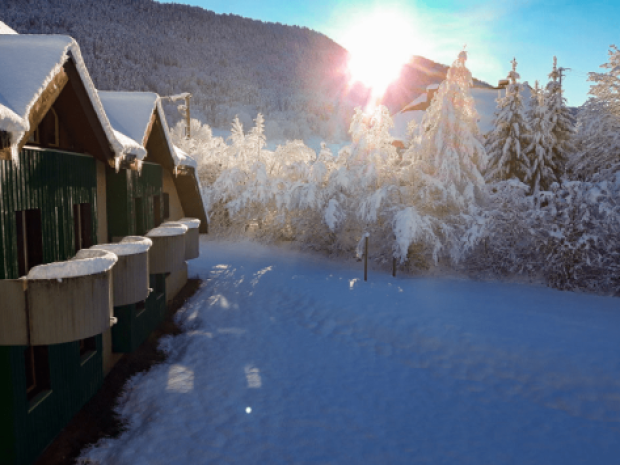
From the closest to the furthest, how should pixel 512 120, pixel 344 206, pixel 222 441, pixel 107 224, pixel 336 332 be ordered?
1. pixel 222 441
2. pixel 107 224
3. pixel 336 332
4. pixel 344 206
5. pixel 512 120

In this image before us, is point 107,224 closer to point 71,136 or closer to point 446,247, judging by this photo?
point 71,136

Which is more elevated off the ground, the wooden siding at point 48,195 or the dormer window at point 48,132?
the dormer window at point 48,132

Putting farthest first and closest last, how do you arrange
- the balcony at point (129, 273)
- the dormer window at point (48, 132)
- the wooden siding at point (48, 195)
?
the balcony at point (129, 273), the dormer window at point (48, 132), the wooden siding at point (48, 195)

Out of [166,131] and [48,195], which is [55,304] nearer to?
[48,195]

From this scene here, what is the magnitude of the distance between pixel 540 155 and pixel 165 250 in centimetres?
2062

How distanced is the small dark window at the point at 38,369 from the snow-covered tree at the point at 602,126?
21801mm

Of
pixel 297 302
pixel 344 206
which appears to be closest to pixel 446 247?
pixel 344 206

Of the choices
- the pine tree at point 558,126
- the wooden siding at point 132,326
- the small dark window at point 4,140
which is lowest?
the wooden siding at point 132,326

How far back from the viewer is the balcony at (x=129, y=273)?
7336 mm

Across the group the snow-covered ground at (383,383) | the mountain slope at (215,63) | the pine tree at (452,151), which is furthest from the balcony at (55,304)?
the mountain slope at (215,63)

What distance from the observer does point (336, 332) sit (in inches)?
465

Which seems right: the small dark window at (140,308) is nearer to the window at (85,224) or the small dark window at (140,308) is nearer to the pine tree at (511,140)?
the window at (85,224)

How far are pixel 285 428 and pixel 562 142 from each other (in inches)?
924

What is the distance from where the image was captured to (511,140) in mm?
22094
